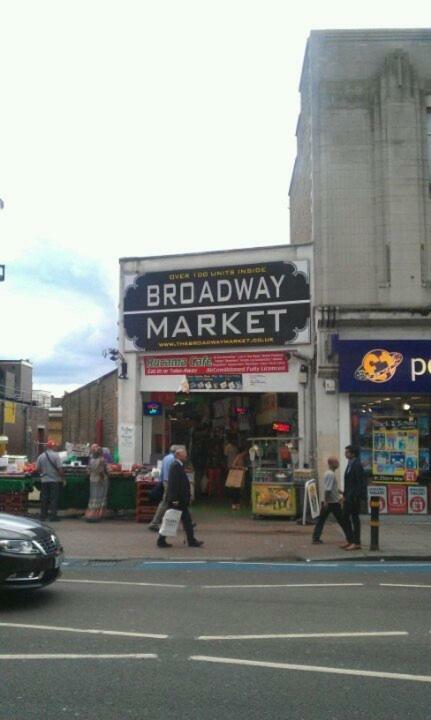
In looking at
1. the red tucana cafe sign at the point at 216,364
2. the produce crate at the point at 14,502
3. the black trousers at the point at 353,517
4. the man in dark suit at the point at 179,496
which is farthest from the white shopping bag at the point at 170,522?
the red tucana cafe sign at the point at 216,364

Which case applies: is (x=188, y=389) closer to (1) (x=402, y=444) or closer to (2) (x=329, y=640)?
(1) (x=402, y=444)

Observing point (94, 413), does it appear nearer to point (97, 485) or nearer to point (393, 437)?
point (97, 485)

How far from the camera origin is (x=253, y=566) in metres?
11.3

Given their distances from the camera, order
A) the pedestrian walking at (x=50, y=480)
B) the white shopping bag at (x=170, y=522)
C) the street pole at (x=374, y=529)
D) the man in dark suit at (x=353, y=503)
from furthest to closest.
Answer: the pedestrian walking at (x=50, y=480) → the man in dark suit at (x=353, y=503) → the white shopping bag at (x=170, y=522) → the street pole at (x=374, y=529)

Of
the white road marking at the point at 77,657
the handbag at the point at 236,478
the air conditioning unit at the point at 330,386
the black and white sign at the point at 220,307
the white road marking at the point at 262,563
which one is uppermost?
the black and white sign at the point at 220,307

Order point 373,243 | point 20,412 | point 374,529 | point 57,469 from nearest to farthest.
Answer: point 374,529 → point 57,469 → point 373,243 → point 20,412

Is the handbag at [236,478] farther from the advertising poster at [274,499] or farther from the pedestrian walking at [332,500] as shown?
the pedestrian walking at [332,500]

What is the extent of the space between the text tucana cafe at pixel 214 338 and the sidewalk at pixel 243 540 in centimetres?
215

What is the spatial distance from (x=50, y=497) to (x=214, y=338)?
5.45 m

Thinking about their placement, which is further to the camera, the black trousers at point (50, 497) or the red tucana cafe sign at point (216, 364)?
the red tucana cafe sign at point (216, 364)

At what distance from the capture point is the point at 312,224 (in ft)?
58.1

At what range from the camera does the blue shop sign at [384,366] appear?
53.9 ft

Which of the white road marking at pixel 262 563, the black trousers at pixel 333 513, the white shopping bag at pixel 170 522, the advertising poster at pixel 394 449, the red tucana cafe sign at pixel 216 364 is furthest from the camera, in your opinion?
the red tucana cafe sign at pixel 216 364

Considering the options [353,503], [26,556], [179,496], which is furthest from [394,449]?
[26,556]
